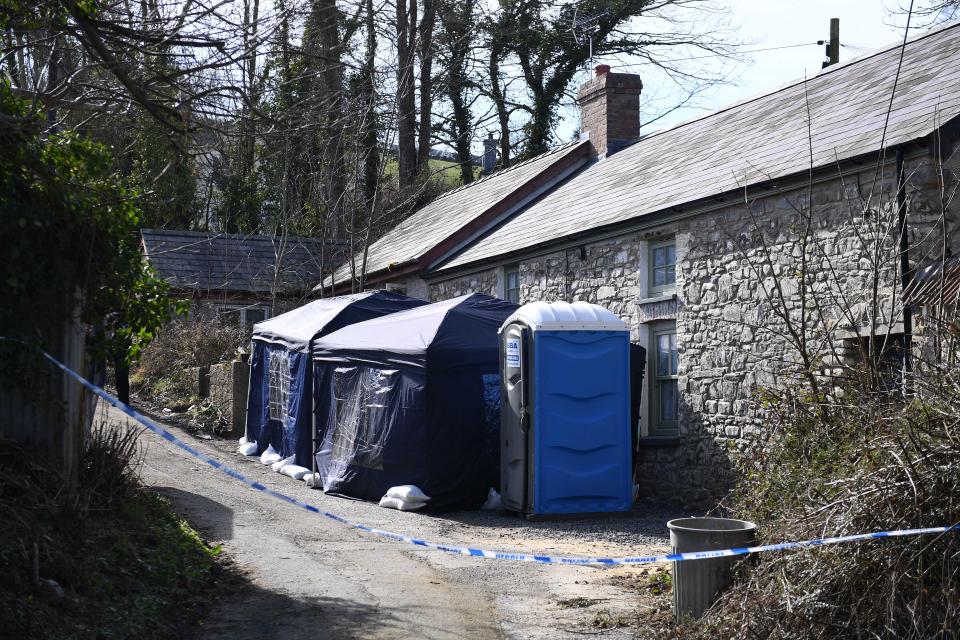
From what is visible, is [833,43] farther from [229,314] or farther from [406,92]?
[229,314]

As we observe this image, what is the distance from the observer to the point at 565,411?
37.9ft

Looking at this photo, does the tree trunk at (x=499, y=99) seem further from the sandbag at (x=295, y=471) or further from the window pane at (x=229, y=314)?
the sandbag at (x=295, y=471)

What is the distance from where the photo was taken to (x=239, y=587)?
755 centimetres

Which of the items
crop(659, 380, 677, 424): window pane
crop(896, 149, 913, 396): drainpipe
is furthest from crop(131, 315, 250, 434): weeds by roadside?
crop(896, 149, 913, 396): drainpipe

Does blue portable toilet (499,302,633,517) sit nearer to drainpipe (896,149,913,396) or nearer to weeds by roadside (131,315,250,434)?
drainpipe (896,149,913,396)

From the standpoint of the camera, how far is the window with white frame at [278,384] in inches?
618

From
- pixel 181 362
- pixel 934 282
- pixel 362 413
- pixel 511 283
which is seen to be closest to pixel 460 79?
pixel 181 362

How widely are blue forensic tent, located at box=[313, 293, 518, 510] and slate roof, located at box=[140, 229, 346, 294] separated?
1351cm

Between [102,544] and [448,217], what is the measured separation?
16.4 meters

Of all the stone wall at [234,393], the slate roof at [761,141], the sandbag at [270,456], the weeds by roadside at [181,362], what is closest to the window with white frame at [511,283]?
the slate roof at [761,141]

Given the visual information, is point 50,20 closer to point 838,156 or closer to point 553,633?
point 553,633

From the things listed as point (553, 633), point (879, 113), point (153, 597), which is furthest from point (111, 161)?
point (879, 113)

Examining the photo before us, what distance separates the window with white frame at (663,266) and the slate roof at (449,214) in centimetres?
696

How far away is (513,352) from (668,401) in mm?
2637
